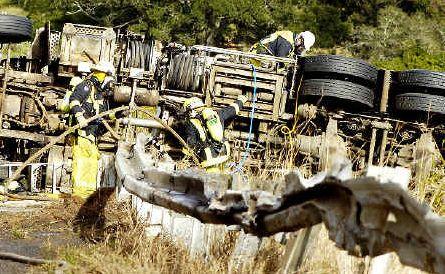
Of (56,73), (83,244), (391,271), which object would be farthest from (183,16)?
(391,271)

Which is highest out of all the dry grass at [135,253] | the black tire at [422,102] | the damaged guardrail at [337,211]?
the black tire at [422,102]

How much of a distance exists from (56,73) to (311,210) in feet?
27.3

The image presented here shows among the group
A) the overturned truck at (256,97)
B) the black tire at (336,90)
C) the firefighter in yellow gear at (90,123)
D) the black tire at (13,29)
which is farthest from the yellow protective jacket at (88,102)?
the black tire at (336,90)

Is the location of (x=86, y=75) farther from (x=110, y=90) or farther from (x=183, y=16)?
(x=183, y=16)

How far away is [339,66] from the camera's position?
34.1 feet

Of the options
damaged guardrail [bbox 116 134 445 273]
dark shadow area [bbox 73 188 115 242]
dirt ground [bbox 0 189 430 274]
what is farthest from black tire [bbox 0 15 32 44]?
damaged guardrail [bbox 116 134 445 273]

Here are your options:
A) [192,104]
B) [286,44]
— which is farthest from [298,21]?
[192,104]

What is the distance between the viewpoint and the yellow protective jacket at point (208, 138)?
358 inches

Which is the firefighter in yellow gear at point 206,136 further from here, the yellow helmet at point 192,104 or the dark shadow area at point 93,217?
the dark shadow area at point 93,217

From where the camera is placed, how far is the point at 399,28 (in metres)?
24.2

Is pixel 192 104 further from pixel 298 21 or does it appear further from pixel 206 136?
pixel 298 21

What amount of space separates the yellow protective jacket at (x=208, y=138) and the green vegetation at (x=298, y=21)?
13.0 m

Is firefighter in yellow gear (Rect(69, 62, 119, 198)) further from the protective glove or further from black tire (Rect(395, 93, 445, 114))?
black tire (Rect(395, 93, 445, 114))

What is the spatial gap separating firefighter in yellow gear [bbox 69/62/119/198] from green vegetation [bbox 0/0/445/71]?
12.2 meters
